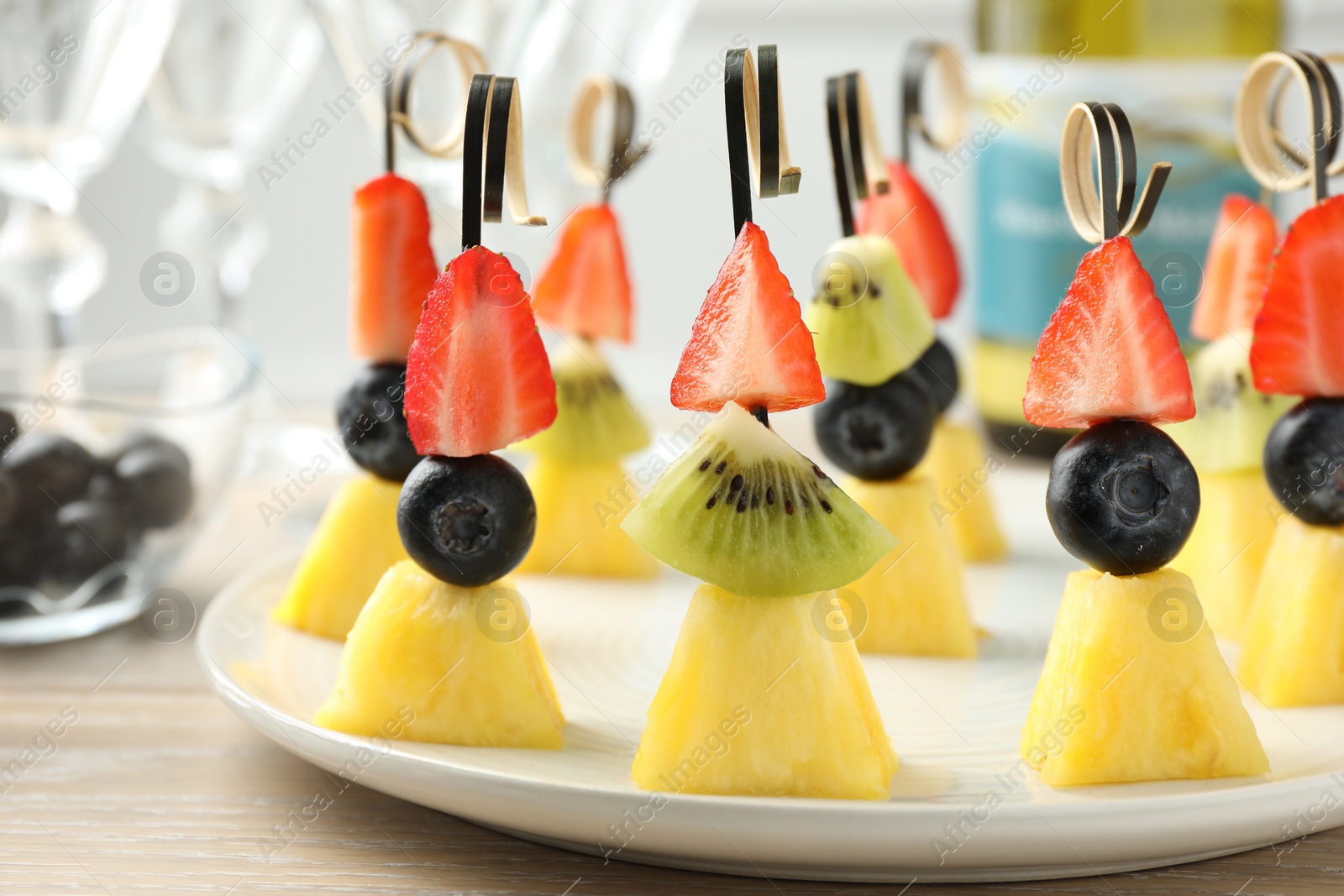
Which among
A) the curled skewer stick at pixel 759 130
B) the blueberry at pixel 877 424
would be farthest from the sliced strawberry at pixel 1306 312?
the curled skewer stick at pixel 759 130

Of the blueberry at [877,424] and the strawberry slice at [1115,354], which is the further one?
the blueberry at [877,424]

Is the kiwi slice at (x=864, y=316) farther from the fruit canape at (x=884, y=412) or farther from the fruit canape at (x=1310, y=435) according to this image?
the fruit canape at (x=1310, y=435)

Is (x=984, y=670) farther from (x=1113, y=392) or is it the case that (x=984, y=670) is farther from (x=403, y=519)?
(x=403, y=519)

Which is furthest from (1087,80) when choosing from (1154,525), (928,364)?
(1154,525)

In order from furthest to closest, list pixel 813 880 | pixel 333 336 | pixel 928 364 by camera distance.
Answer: pixel 333 336 → pixel 928 364 → pixel 813 880

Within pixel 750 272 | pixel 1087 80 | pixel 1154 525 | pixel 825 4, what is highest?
pixel 825 4

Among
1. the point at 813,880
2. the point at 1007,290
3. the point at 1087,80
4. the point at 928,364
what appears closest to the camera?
the point at 813,880

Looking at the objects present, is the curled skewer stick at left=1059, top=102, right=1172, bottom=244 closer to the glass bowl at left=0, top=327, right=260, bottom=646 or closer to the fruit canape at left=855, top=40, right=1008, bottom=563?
the fruit canape at left=855, top=40, right=1008, bottom=563
